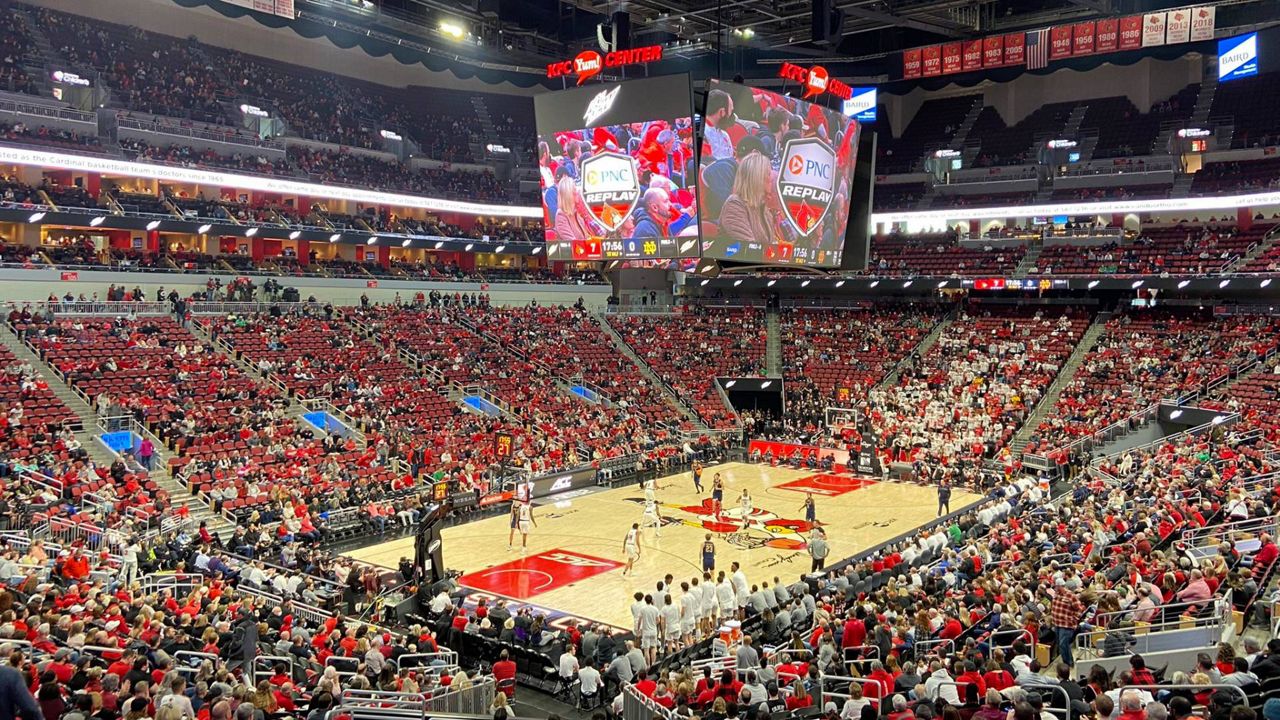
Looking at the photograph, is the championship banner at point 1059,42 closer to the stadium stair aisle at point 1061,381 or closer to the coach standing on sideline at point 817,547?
the stadium stair aisle at point 1061,381

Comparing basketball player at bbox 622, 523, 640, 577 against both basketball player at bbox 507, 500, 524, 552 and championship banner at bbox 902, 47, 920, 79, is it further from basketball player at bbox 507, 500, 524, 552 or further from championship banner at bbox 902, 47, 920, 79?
championship banner at bbox 902, 47, 920, 79

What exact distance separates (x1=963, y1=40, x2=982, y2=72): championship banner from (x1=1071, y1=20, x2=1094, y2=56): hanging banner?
4.44m

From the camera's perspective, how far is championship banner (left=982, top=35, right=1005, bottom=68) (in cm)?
4231

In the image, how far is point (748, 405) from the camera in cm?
4712

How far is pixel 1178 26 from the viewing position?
3778 cm

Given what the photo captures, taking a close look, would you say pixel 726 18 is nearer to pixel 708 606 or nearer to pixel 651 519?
pixel 651 519

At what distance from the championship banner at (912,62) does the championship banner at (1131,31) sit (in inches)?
377

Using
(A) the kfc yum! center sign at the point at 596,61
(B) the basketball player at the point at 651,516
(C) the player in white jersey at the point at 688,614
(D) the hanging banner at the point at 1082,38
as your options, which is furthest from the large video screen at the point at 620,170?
(D) the hanging banner at the point at 1082,38

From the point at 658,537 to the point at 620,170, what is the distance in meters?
10.00

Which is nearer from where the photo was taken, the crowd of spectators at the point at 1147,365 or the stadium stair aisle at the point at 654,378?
the crowd of spectators at the point at 1147,365

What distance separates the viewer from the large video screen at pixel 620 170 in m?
22.6

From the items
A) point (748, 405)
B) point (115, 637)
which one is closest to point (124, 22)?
point (748, 405)

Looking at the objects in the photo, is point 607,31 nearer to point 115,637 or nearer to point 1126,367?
point 115,637

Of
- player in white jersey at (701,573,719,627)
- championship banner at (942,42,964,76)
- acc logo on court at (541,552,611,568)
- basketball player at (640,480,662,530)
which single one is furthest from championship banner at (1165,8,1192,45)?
player in white jersey at (701,573,719,627)
